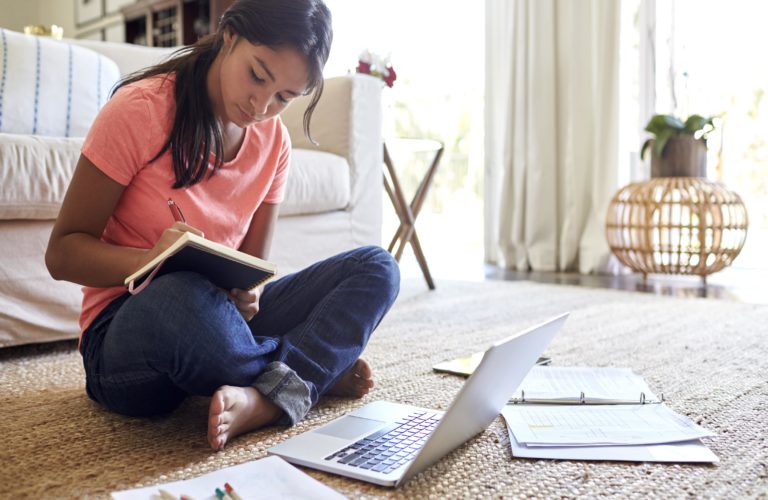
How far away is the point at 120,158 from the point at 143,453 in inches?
15.4

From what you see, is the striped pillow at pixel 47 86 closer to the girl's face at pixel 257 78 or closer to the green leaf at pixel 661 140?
the girl's face at pixel 257 78

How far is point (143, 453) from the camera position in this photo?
0.97m

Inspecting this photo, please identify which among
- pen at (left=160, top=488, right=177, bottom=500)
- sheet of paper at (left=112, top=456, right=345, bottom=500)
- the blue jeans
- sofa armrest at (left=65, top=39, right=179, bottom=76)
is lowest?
sheet of paper at (left=112, top=456, right=345, bottom=500)

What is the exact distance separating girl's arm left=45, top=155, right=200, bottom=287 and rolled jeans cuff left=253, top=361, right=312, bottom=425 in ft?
0.79

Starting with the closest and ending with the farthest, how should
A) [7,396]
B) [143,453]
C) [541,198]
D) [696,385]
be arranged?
[143,453] < [7,396] < [696,385] < [541,198]

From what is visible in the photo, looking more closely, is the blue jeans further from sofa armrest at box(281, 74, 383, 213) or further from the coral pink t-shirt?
sofa armrest at box(281, 74, 383, 213)

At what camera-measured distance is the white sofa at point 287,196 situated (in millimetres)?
1521

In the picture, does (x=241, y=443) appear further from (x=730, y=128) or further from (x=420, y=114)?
(x=420, y=114)

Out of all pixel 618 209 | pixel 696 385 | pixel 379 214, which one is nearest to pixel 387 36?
pixel 618 209

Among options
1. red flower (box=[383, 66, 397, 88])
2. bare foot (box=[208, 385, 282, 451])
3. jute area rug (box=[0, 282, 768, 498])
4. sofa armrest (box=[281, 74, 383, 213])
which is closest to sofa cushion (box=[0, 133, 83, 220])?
jute area rug (box=[0, 282, 768, 498])

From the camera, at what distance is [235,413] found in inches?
38.5

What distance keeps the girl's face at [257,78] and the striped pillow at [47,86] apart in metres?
1.13

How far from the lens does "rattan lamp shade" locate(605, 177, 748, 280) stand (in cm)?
296

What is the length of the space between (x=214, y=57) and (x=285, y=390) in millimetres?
491
